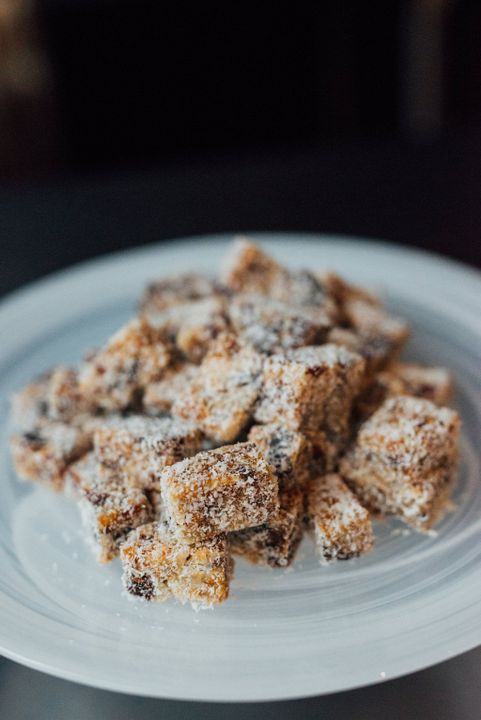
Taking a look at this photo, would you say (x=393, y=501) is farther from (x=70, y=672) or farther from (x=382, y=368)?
(x=70, y=672)

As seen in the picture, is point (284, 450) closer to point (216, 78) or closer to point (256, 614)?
point (256, 614)

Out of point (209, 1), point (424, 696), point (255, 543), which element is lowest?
point (424, 696)

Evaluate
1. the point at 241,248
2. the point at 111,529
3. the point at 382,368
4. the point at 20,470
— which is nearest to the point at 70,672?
the point at 111,529

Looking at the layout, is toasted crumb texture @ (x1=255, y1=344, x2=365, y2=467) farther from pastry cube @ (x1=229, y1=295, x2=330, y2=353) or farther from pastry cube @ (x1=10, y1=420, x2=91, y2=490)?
pastry cube @ (x1=10, y1=420, x2=91, y2=490)

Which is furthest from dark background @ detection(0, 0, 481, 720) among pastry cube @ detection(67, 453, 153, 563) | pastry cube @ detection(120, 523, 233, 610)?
pastry cube @ detection(120, 523, 233, 610)

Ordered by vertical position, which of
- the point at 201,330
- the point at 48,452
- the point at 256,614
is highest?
the point at 201,330

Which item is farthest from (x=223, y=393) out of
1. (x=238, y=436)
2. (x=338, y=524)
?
(x=338, y=524)

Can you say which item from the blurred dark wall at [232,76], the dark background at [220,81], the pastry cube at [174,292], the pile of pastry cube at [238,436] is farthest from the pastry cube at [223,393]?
the blurred dark wall at [232,76]
